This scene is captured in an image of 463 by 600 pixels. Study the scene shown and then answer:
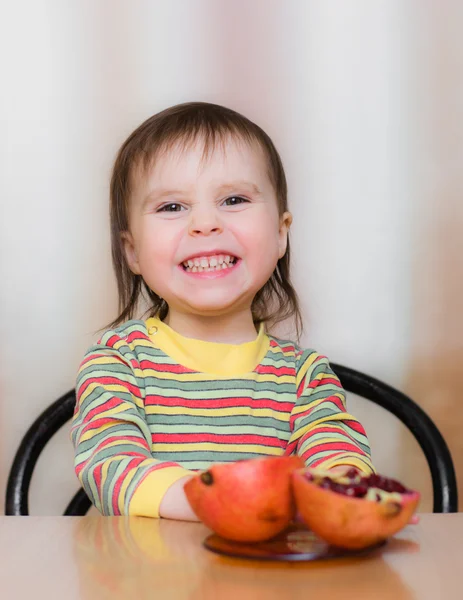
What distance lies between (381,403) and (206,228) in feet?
1.50

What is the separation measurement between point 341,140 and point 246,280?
0.59m

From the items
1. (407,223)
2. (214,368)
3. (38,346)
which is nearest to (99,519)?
(214,368)

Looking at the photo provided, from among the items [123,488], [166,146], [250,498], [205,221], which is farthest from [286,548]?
[166,146]

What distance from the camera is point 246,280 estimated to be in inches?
47.4

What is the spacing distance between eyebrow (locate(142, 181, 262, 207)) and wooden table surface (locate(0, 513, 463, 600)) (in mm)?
578

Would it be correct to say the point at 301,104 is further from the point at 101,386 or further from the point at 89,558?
the point at 89,558

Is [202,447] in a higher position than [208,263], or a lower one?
lower

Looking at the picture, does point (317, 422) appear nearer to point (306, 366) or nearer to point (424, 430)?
point (306, 366)

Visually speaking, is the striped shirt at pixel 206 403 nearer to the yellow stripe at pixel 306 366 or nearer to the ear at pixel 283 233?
the yellow stripe at pixel 306 366

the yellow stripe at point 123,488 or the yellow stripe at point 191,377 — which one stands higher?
the yellow stripe at point 191,377

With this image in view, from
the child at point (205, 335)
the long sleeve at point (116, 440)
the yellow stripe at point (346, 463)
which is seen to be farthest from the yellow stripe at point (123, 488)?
the yellow stripe at point (346, 463)

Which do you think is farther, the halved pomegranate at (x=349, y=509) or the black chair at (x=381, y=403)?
the black chair at (x=381, y=403)

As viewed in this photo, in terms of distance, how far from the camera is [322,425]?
1.12 metres

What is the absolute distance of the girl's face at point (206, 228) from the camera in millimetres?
1180
